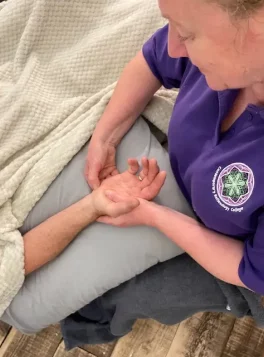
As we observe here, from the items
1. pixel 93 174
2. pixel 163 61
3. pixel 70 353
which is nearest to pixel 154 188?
pixel 93 174

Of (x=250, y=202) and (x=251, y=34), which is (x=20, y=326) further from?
(x=251, y=34)

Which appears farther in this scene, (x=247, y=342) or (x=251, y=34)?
(x=247, y=342)

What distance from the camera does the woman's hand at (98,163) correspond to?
3.43 feet

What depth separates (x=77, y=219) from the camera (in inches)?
39.8

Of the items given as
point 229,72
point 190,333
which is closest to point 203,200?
point 229,72

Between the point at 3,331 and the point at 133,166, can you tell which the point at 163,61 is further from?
the point at 3,331

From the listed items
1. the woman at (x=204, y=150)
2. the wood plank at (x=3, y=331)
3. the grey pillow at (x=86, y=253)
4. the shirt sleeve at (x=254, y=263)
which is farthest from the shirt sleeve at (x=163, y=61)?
the wood plank at (x=3, y=331)

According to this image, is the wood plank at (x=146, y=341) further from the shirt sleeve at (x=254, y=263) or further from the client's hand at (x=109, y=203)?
the shirt sleeve at (x=254, y=263)

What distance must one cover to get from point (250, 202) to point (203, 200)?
0.33 feet

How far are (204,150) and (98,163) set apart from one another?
260 millimetres

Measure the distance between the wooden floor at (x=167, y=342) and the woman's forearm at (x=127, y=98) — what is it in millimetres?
Result: 594

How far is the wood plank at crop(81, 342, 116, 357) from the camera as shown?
1.37 m

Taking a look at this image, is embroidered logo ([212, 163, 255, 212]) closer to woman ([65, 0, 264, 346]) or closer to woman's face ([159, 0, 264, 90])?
woman ([65, 0, 264, 346])

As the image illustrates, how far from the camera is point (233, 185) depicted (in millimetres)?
795
